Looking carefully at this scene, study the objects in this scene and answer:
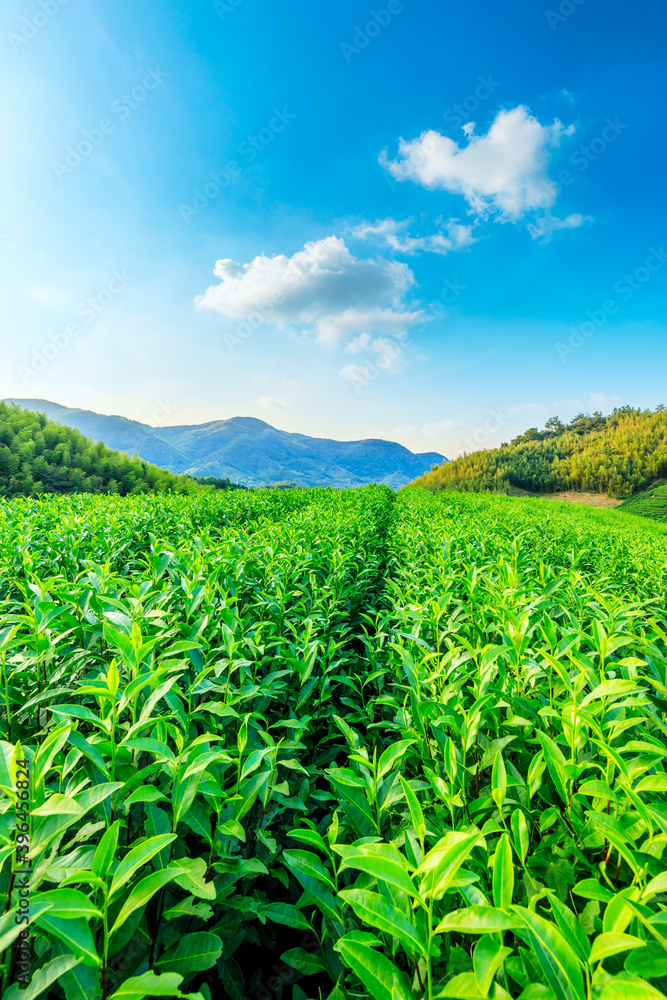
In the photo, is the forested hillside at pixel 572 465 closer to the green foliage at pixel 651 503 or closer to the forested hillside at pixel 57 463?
the green foliage at pixel 651 503

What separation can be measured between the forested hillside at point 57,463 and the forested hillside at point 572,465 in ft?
116

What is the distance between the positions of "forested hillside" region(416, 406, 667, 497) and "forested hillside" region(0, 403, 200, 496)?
35205 millimetres

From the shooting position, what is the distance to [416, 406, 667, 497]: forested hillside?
131 feet

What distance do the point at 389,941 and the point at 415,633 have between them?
4.41 ft

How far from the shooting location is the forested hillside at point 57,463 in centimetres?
1597

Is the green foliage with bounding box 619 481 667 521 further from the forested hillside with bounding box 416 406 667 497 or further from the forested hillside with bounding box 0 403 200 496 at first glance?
the forested hillside with bounding box 0 403 200 496

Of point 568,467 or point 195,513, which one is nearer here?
point 195,513

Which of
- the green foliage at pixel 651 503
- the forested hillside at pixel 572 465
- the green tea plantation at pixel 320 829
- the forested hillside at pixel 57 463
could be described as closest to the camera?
the green tea plantation at pixel 320 829

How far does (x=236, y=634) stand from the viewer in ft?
6.79

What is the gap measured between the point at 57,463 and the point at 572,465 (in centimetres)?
4693

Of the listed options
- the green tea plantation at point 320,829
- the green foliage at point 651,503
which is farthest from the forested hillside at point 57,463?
the green foliage at point 651,503

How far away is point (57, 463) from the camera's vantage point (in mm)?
17734

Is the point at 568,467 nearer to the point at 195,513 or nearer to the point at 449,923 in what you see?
the point at 195,513

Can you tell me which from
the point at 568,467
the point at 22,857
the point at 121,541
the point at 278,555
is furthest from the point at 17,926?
the point at 568,467
